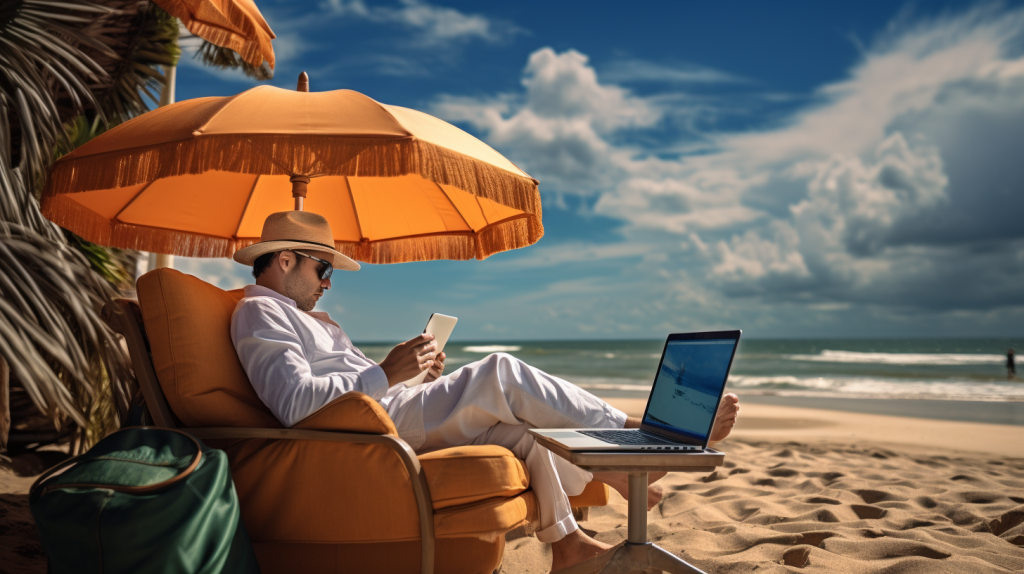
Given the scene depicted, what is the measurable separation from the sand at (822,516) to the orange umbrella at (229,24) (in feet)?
7.59

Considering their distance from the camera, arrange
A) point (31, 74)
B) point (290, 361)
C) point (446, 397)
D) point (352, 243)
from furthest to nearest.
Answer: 1. point (31, 74)
2. point (352, 243)
3. point (446, 397)
4. point (290, 361)

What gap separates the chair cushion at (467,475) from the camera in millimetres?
1985

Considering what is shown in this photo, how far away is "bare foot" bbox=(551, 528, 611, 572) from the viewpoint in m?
2.23

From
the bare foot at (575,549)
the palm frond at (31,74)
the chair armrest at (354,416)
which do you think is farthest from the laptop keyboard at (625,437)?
the palm frond at (31,74)

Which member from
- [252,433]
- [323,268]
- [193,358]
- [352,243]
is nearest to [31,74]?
[352,243]

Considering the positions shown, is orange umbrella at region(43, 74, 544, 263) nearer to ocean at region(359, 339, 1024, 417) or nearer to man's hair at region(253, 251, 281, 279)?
man's hair at region(253, 251, 281, 279)

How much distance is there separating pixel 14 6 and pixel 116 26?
7.37 feet

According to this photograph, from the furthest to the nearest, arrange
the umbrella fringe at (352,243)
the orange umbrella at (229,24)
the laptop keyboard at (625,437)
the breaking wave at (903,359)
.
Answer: the breaking wave at (903,359) < the umbrella fringe at (352,243) < the orange umbrella at (229,24) < the laptop keyboard at (625,437)

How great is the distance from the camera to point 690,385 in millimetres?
1894

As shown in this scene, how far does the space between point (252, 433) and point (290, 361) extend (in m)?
0.25

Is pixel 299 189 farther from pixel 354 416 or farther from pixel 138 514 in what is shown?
pixel 138 514

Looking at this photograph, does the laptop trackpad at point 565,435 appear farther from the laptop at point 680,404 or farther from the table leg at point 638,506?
the table leg at point 638,506

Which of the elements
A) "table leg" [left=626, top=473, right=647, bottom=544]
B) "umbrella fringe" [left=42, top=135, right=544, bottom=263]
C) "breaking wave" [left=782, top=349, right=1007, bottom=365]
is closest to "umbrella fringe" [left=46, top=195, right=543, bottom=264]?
"umbrella fringe" [left=42, top=135, right=544, bottom=263]

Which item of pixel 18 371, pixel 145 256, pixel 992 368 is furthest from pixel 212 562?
pixel 992 368
